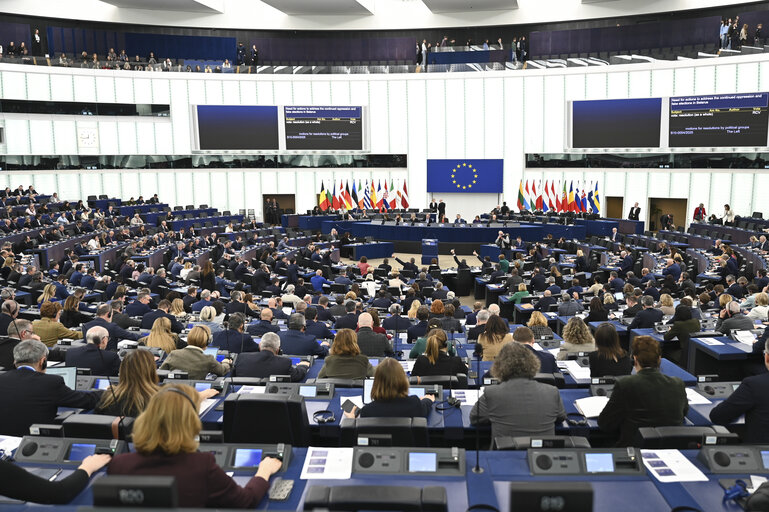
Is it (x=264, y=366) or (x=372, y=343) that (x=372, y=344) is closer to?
(x=372, y=343)

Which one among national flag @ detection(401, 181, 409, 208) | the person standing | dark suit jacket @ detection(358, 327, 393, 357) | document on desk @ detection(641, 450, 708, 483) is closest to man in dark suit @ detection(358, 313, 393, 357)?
dark suit jacket @ detection(358, 327, 393, 357)

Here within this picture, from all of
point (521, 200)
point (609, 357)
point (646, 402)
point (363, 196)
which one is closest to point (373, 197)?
point (363, 196)

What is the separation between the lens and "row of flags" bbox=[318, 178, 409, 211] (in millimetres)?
31891

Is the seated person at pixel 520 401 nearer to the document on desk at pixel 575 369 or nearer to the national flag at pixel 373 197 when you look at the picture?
the document on desk at pixel 575 369

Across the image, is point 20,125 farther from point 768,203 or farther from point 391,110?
point 768,203

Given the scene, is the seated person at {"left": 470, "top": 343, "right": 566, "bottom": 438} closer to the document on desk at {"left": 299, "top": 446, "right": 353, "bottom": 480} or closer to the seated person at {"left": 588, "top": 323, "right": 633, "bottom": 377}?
the document on desk at {"left": 299, "top": 446, "right": 353, "bottom": 480}

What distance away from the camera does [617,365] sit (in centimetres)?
578

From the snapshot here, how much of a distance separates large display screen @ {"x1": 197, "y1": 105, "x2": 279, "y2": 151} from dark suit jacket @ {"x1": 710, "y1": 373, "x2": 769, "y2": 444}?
28655 mm

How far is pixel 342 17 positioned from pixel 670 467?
109 feet

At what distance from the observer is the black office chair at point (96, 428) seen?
3998mm

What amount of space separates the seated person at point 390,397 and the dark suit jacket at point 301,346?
9.83 feet

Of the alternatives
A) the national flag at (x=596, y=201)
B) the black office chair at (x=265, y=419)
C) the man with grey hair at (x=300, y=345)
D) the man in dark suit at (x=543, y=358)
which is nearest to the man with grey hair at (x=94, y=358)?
the man with grey hair at (x=300, y=345)

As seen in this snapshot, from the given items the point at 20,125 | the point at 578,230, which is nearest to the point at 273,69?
the point at 20,125

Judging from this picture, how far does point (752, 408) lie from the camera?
4.41m
